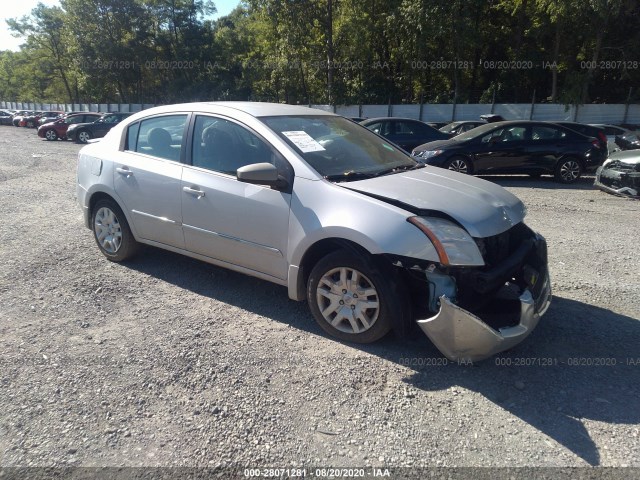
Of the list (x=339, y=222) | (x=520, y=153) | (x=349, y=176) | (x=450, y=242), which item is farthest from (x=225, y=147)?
(x=520, y=153)

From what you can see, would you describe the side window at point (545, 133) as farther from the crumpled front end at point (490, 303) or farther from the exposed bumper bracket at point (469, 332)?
the exposed bumper bracket at point (469, 332)

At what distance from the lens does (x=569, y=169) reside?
11.5m

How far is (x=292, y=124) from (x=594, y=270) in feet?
11.6

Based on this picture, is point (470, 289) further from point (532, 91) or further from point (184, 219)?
point (532, 91)

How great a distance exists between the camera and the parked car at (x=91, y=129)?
81.2ft

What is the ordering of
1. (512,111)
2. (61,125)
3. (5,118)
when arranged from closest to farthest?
(61,125)
(512,111)
(5,118)

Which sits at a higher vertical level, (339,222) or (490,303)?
(339,222)

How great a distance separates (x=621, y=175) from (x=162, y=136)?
27.8ft

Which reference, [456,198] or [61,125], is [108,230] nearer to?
[456,198]

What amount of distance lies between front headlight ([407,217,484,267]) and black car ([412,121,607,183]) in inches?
339

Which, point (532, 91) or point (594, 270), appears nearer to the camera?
point (594, 270)

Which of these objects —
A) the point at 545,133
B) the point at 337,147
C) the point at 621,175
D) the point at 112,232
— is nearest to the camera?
the point at 337,147

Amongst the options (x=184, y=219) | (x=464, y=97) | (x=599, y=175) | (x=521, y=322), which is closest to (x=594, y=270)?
(x=521, y=322)

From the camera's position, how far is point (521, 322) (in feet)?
9.91
